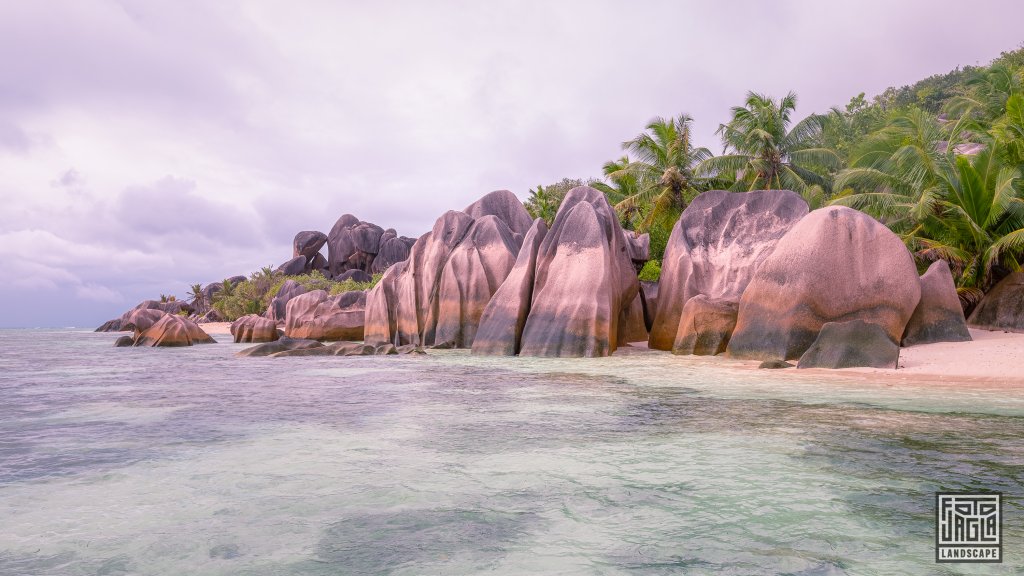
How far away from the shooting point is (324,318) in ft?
89.4

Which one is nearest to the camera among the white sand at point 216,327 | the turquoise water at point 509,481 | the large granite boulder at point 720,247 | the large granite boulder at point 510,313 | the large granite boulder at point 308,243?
the turquoise water at point 509,481

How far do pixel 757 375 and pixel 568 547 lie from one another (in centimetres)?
831

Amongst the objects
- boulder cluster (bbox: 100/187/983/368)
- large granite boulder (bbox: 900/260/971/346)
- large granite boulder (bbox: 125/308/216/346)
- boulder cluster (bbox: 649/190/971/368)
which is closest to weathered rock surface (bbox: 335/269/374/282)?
boulder cluster (bbox: 100/187/983/368)

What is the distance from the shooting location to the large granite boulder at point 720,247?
17406 mm

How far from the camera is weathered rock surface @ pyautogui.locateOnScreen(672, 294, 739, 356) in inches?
595

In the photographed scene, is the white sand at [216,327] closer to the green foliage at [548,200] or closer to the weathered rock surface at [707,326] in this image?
the green foliage at [548,200]

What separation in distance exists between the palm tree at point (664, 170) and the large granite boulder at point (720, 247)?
26.5ft

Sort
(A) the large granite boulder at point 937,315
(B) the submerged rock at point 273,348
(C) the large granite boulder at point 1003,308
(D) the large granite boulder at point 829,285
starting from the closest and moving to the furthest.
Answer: (D) the large granite boulder at point 829,285 → (A) the large granite boulder at point 937,315 → (C) the large granite boulder at point 1003,308 → (B) the submerged rock at point 273,348

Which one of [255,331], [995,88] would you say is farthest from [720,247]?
[255,331]

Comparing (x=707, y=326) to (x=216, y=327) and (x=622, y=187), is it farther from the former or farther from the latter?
(x=216, y=327)

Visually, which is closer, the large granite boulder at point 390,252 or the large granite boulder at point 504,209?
the large granite boulder at point 504,209

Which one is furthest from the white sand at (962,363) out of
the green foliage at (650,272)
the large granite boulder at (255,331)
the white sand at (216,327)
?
the white sand at (216,327)

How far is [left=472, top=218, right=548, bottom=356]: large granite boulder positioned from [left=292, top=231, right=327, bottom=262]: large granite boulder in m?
47.0

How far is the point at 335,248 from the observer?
196 ft
